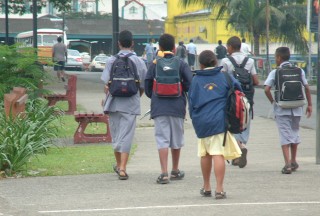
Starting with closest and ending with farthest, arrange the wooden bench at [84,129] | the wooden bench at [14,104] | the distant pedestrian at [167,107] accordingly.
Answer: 1. the distant pedestrian at [167,107]
2. the wooden bench at [14,104]
3. the wooden bench at [84,129]

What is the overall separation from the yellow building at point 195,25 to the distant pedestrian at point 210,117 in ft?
176

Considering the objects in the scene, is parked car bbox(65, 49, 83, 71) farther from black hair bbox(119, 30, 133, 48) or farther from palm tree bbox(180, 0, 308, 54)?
black hair bbox(119, 30, 133, 48)

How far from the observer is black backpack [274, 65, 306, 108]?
476 inches

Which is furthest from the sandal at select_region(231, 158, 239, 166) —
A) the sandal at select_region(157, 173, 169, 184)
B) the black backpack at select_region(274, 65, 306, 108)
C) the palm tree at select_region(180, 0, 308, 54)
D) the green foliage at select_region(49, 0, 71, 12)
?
the palm tree at select_region(180, 0, 308, 54)

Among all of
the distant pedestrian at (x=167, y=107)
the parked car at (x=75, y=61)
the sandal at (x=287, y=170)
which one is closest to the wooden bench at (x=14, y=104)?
the distant pedestrian at (x=167, y=107)

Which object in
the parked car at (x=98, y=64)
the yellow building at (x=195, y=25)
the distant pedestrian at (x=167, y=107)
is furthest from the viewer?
the yellow building at (x=195, y=25)

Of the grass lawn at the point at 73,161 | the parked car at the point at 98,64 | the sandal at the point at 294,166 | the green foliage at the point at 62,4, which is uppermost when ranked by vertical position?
the green foliage at the point at 62,4

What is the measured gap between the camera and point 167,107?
1135 cm

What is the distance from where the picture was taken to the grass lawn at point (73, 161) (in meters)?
12.5

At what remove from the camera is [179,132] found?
1152 cm

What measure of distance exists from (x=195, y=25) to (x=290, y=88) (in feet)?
200

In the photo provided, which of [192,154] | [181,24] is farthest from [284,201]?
[181,24]

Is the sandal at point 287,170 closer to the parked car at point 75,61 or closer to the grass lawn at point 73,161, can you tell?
the grass lawn at point 73,161

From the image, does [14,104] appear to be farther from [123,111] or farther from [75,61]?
[75,61]
